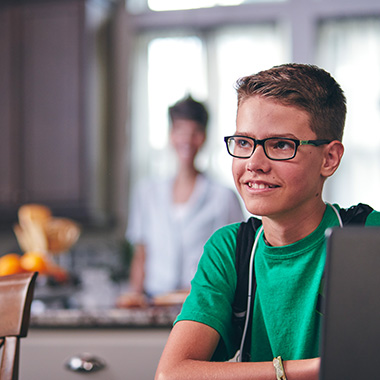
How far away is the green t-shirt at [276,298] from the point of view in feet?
3.30

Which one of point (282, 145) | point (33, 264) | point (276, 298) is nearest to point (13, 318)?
point (276, 298)

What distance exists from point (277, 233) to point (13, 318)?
0.53m

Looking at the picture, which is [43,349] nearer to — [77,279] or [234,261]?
[77,279]

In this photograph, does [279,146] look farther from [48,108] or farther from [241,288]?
[48,108]

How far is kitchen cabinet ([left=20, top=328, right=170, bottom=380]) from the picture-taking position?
1.73 metres

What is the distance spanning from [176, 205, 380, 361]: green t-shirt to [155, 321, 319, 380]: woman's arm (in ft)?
0.07

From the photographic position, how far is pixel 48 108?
3977mm

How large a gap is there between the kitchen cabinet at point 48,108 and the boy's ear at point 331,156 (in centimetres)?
307

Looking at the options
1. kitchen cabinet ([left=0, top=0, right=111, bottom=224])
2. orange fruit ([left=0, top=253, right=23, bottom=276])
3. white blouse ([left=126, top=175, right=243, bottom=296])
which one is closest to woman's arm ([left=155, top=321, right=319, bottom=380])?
orange fruit ([left=0, top=253, right=23, bottom=276])

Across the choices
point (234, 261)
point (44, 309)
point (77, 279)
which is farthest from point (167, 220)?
point (234, 261)

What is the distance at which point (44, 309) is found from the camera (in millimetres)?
1913

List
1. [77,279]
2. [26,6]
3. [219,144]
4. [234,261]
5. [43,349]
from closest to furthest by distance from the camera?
[234,261]
[43,349]
[77,279]
[26,6]
[219,144]

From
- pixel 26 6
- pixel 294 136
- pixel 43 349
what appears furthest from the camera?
pixel 26 6

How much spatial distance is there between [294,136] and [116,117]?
3694mm
